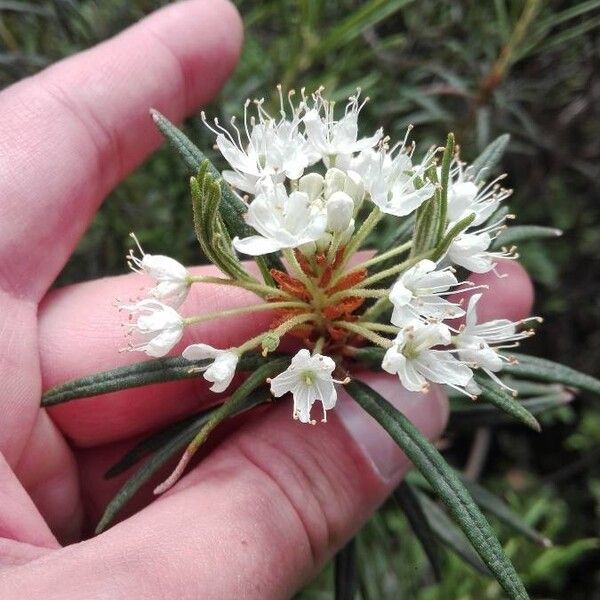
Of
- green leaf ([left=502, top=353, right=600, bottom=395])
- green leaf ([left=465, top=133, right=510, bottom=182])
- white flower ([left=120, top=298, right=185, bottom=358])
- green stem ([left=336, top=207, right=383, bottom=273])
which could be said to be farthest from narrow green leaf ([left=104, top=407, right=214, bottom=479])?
green leaf ([left=465, top=133, right=510, bottom=182])

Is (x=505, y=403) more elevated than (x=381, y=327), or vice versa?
(x=381, y=327)

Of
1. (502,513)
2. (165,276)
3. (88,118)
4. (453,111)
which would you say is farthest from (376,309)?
(453,111)

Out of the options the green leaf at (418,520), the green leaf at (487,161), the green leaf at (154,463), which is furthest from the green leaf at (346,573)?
the green leaf at (487,161)

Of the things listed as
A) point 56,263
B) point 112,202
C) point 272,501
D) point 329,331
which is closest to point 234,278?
point 329,331

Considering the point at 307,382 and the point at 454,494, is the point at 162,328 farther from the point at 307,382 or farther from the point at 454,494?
the point at 454,494

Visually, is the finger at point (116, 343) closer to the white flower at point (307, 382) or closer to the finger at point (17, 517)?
the finger at point (17, 517)

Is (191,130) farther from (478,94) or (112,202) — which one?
(478,94)

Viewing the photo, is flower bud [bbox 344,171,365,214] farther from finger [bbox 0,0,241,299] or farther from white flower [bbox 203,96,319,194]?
finger [bbox 0,0,241,299]
